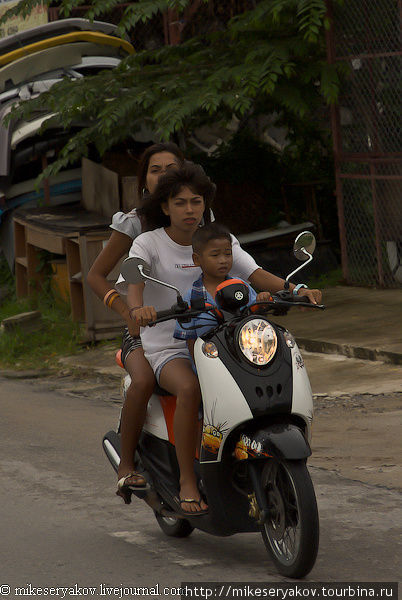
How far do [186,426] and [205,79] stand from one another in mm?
7704

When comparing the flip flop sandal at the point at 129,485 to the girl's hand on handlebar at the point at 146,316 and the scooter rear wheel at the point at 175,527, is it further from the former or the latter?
the girl's hand on handlebar at the point at 146,316

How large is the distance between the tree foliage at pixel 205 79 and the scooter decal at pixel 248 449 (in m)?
6.78

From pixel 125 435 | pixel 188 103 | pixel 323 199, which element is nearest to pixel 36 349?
pixel 188 103

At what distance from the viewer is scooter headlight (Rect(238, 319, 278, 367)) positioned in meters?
4.52

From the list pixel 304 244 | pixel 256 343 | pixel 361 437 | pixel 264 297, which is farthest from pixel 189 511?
pixel 361 437

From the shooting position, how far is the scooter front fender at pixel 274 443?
14.2 feet

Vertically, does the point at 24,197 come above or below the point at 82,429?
above

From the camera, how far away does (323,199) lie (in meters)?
14.6

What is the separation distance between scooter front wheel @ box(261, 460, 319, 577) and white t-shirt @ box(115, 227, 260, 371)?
0.79 meters

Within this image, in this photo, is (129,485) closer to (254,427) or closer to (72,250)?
(254,427)

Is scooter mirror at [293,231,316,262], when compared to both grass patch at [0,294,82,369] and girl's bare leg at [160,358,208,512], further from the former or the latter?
grass patch at [0,294,82,369]

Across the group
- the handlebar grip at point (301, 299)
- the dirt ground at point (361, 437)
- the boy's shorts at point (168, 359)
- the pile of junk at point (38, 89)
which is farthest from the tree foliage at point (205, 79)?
the handlebar grip at point (301, 299)

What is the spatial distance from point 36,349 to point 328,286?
355 cm

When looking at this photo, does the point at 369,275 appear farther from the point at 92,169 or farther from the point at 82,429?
the point at 82,429
